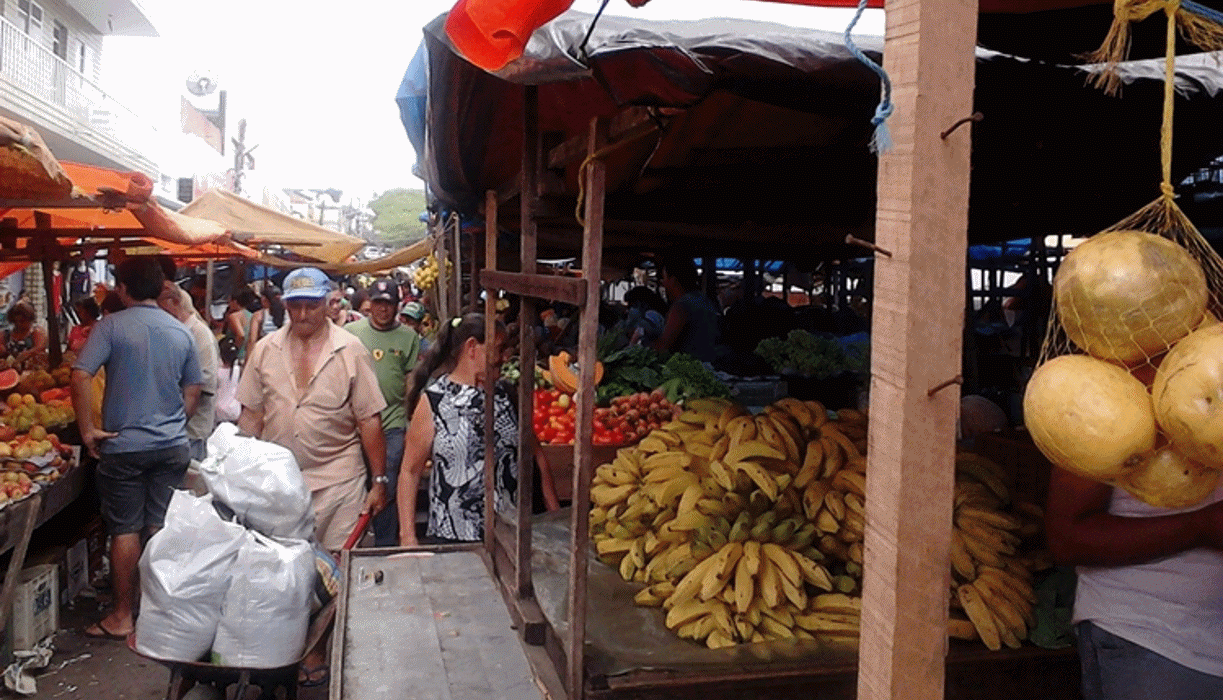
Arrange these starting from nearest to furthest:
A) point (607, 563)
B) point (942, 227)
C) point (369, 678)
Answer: point (942, 227)
point (369, 678)
point (607, 563)

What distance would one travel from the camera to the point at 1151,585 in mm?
2240

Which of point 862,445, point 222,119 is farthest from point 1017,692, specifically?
point 222,119

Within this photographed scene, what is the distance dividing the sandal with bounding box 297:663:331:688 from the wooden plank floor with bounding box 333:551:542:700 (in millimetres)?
972

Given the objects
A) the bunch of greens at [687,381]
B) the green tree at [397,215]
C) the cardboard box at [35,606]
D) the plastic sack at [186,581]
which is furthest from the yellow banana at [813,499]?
the green tree at [397,215]

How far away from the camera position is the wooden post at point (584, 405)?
8.51 feet

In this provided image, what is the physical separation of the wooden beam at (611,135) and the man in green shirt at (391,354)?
12.2ft

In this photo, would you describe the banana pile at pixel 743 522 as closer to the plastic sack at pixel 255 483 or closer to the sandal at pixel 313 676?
the plastic sack at pixel 255 483

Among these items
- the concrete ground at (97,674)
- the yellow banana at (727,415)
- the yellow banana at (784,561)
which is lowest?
the concrete ground at (97,674)

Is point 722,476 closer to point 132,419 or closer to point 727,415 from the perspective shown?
point 727,415

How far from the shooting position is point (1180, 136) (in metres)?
3.43

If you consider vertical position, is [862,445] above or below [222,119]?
below

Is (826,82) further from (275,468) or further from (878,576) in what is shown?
(275,468)

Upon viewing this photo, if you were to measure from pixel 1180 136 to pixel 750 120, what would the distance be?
5.85 ft

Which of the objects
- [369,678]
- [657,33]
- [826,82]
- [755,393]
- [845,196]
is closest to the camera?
[657,33]
